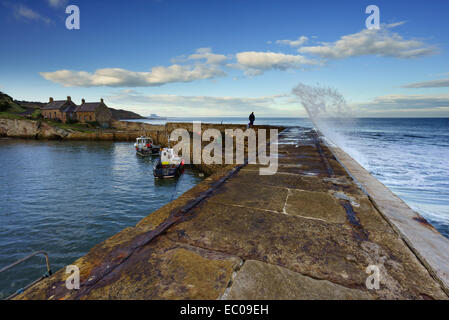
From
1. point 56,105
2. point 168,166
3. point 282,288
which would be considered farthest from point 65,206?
point 56,105

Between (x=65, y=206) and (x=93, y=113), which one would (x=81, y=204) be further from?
(x=93, y=113)

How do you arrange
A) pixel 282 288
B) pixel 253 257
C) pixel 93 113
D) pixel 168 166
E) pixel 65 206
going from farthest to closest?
pixel 93 113, pixel 168 166, pixel 65 206, pixel 253 257, pixel 282 288

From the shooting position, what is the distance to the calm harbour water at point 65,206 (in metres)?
8.14

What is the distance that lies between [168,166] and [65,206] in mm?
8415

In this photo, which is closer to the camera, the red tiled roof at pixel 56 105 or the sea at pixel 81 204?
the sea at pixel 81 204

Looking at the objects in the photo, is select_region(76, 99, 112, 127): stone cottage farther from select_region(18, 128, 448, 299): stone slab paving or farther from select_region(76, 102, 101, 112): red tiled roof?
select_region(18, 128, 448, 299): stone slab paving

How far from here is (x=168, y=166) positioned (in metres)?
18.9

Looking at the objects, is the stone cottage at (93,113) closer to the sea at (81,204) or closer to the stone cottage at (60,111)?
the stone cottage at (60,111)

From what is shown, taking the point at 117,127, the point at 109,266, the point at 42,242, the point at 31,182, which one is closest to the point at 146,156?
the point at 31,182

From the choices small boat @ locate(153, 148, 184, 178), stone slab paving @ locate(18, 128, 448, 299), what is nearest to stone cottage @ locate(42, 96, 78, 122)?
small boat @ locate(153, 148, 184, 178)

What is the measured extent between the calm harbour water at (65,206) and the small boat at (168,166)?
27.8 inches

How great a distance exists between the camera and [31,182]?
1741 cm

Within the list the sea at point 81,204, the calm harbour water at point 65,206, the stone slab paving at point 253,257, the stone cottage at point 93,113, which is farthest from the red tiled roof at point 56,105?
the stone slab paving at point 253,257
